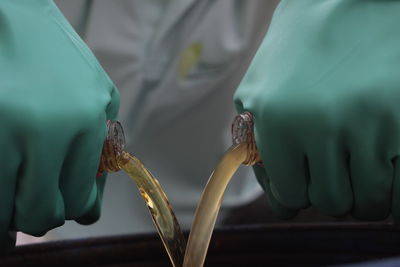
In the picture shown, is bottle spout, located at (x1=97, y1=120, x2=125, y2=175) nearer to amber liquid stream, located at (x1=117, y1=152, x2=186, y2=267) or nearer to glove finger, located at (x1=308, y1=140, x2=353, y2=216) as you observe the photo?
amber liquid stream, located at (x1=117, y1=152, x2=186, y2=267)

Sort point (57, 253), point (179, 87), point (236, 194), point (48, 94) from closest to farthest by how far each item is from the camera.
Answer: point (48, 94) → point (57, 253) → point (179, 87) → point (236, 194)

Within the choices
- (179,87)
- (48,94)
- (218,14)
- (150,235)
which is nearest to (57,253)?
(150,235)

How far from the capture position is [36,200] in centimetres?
60

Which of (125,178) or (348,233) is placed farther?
(125,178)

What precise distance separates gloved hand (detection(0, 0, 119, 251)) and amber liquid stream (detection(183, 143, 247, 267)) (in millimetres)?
A: 120

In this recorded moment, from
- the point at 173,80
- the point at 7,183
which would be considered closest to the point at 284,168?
the point at 7,183

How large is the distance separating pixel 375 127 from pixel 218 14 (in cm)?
56

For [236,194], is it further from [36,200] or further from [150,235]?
[36,200]

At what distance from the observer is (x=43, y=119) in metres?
0.57

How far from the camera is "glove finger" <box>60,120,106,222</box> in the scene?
60 centimetres

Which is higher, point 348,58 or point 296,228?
point 348,58

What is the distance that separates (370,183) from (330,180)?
0.13 feet

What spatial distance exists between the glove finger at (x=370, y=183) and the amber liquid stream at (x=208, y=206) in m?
0.12

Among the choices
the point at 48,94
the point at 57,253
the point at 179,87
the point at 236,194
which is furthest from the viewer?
the point at 236,194
